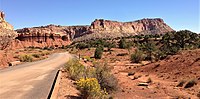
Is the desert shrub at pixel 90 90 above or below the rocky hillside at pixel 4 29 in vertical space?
below

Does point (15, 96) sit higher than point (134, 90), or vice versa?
point (15, 96)

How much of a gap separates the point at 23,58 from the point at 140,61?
18326 mm

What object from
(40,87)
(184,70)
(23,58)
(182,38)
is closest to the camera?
(40,87)

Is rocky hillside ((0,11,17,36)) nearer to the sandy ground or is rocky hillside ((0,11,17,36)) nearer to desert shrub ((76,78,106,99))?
the sandy ground

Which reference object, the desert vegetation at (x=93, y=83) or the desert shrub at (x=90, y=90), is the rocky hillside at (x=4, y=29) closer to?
the desert vegetation at (x=93, y=83)

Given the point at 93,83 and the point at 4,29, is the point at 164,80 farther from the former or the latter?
the point at 4,29

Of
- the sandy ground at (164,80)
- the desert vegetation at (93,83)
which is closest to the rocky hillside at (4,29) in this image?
the sandy ground at (164,80)

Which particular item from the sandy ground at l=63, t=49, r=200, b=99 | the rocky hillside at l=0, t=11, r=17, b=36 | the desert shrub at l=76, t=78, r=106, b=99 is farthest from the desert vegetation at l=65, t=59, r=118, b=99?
the rocky hillside at l=0, t=11, r=17, b=36

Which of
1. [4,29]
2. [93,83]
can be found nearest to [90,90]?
[93,83]

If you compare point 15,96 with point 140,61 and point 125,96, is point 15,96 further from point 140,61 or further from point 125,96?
point 140,61

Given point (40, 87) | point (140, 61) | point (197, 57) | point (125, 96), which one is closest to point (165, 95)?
point (125, 96)

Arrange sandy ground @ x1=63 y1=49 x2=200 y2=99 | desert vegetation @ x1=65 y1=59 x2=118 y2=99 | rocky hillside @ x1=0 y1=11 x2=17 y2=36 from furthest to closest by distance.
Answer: rocky hillside @ x1=0 y1=11 x2=17 y2=36 → sandy ground @ x1=63 y1=49 x2=200 y2=99 → desert vegetation @ x1=65 y1=59 x2=118 y2=99

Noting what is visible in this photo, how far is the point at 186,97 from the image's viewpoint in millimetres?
15477

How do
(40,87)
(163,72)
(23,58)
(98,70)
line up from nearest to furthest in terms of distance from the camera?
(40,87) < (98,70) < (163,72) < (23,58)
